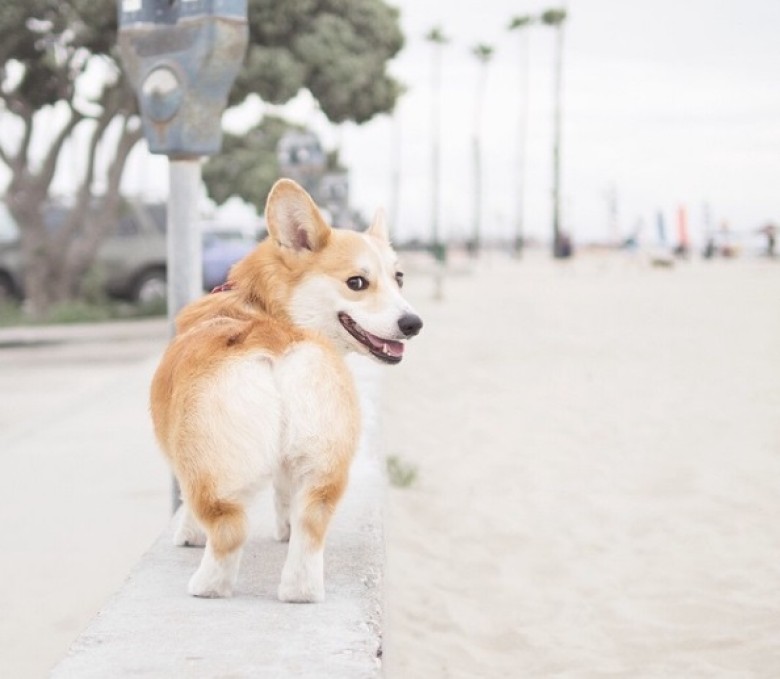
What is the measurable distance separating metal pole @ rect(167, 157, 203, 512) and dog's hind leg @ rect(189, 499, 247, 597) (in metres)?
1.73

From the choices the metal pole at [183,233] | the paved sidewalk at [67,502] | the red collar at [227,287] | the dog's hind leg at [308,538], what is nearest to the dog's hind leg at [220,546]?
the dog's hind leg at [308,538]

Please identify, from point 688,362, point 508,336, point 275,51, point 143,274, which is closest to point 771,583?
point 688,362

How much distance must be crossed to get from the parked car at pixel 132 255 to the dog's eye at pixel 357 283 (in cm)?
1763

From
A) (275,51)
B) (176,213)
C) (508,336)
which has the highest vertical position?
(275,51)

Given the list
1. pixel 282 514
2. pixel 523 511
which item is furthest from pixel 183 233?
pixel 523 511

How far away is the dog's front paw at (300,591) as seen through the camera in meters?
2.79

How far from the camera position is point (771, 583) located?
465 centimetres

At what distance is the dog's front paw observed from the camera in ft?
9.17

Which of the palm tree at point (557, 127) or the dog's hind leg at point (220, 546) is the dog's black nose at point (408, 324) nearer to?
the dog's hind leg at point (220, 546)

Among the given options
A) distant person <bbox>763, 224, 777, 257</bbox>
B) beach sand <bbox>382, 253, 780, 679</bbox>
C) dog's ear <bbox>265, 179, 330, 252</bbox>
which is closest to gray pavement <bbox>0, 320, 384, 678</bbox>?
beach sand <bbox>382, 253, 780, 679</bbox>

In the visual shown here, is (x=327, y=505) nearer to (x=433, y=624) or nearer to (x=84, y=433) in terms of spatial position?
(x=433, y=624)

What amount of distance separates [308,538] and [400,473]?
3.72m

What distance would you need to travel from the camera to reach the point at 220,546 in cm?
272

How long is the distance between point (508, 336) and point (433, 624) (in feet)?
36.7
